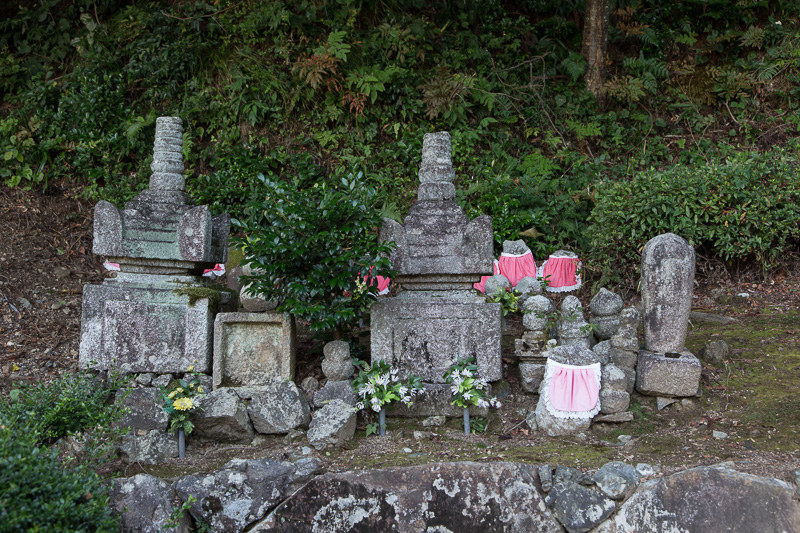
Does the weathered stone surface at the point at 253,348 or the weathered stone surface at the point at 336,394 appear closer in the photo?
the weathered stone surface at the point at 336,394

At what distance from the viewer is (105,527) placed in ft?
11.5

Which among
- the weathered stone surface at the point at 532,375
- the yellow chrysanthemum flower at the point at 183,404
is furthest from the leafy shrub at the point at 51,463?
the weathered stone surface at the point at 532,375

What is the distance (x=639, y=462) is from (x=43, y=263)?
6.49m

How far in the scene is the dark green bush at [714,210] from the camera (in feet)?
21.9

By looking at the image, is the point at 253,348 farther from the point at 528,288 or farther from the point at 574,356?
the point at 528,288

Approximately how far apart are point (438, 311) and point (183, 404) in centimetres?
188

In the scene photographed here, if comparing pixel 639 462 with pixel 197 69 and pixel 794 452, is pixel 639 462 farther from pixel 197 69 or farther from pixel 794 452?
pixel 197 69

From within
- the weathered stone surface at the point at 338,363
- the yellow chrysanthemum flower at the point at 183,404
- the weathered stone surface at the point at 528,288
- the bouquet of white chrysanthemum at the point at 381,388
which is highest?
the weathered stone surface at the point at 528,288

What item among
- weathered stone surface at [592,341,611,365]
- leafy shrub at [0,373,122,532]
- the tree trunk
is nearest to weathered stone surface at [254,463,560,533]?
leafy shrub at [0,373,122,532]

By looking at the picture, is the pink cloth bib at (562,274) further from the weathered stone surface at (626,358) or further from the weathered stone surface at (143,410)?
the weathered stone surface at (143,410)

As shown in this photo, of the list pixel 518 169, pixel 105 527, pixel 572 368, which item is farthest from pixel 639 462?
pixel 518 169

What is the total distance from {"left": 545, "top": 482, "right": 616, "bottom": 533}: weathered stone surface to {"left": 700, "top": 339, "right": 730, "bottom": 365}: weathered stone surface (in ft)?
6.68

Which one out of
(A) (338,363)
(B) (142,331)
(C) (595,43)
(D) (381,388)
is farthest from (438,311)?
(C) (595,43)

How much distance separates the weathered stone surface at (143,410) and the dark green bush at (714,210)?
15.2 ft
